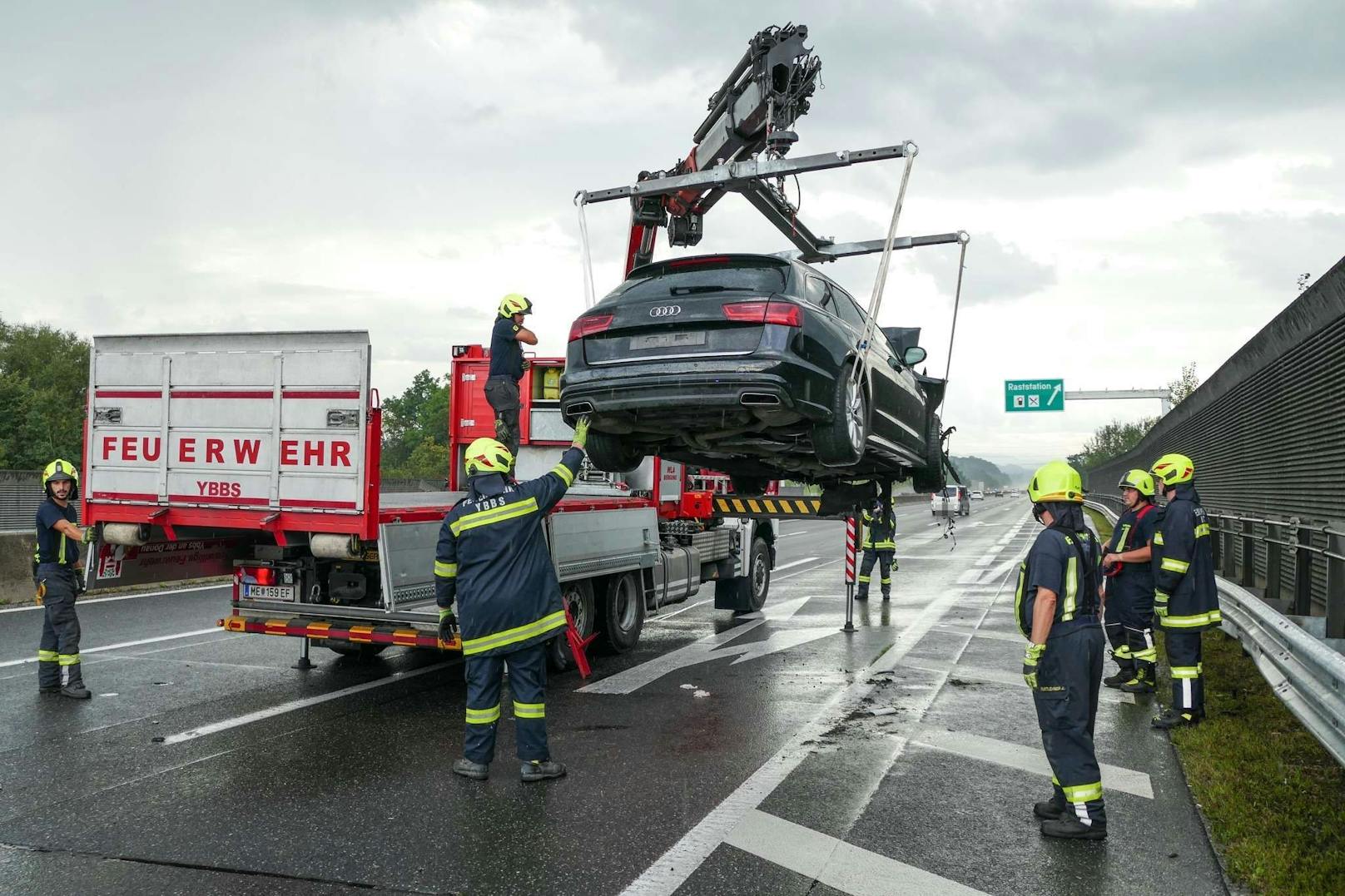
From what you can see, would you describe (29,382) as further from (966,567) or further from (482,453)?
(482,453)

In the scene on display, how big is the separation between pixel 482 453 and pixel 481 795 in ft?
5.86

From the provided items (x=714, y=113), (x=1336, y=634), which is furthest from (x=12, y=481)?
(x=1336, y=634)

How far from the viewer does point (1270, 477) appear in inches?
491

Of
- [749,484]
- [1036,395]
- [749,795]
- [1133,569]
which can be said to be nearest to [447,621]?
[749,795]

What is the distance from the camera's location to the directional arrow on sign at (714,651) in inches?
332

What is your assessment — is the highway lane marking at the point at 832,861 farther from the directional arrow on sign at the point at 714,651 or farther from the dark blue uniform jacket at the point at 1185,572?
the dark blue uniform jacket at the point at 1185,572

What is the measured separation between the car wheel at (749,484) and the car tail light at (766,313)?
2866 mm

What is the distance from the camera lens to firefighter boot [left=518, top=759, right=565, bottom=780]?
5660 millimetres

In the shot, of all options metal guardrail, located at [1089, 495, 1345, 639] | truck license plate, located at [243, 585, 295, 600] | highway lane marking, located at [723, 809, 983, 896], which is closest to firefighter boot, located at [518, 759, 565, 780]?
highway lane marking, located at [723, 809, 983, 896]

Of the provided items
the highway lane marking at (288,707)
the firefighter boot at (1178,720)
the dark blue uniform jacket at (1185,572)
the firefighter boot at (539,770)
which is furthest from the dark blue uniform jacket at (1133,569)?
the highway lane marking at (288,707)

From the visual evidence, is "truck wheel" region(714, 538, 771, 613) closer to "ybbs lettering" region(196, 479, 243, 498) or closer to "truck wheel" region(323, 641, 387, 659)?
"truck wheel" region(323, 641, 387, 659)

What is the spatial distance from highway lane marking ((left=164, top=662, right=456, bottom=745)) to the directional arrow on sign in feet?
4.97

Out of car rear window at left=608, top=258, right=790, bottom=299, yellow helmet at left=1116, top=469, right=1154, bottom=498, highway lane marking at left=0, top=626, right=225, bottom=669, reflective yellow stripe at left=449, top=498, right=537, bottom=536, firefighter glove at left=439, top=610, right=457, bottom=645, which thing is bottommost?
highway lane marking at left=0, top=626, right=225, bottom=669

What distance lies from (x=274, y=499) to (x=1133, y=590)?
647cm
